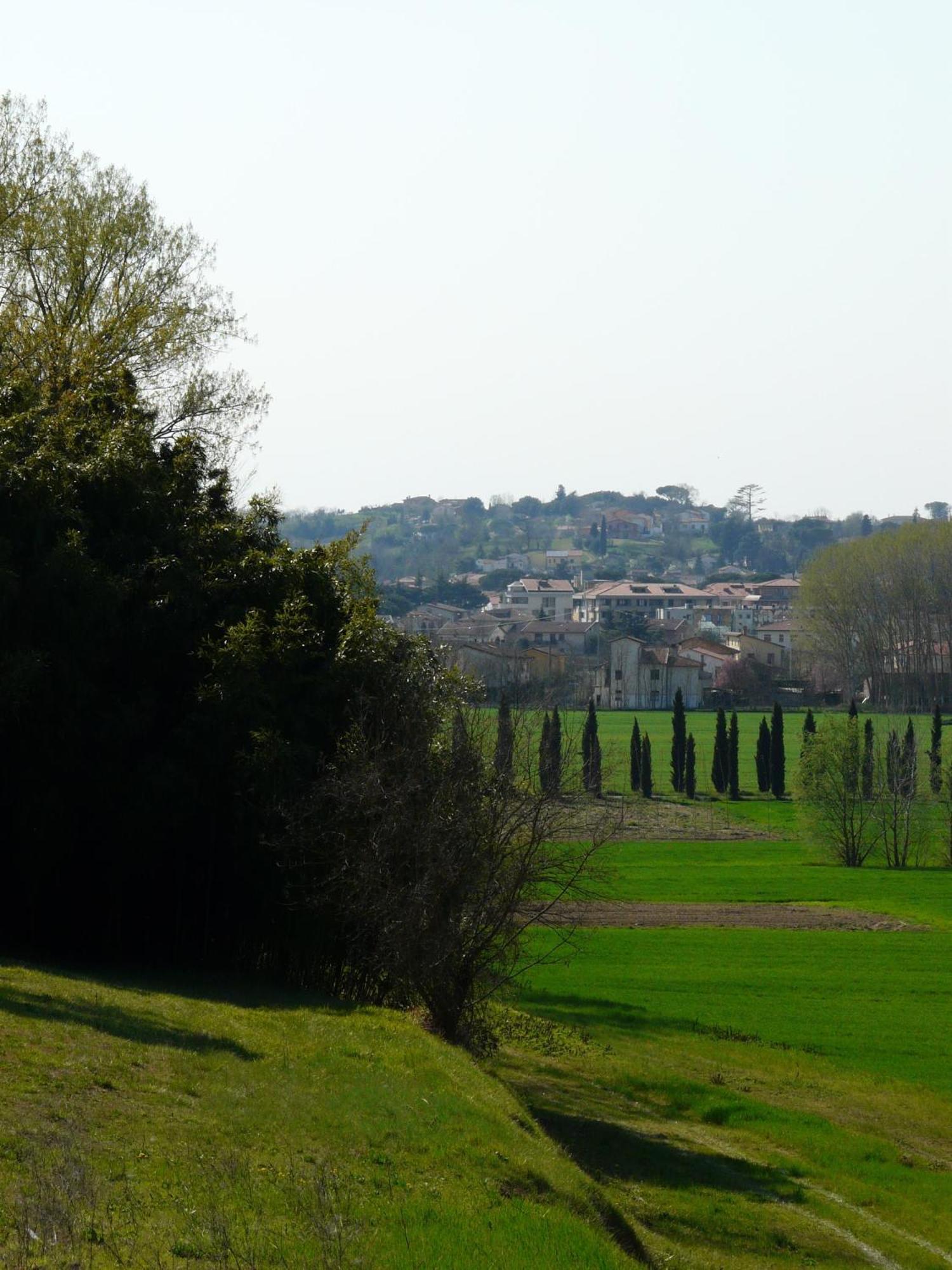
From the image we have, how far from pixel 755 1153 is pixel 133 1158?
12.8 meters

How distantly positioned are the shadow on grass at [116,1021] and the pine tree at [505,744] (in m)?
7.05

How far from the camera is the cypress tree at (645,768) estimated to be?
101 m

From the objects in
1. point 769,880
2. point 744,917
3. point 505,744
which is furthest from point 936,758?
point 505,744

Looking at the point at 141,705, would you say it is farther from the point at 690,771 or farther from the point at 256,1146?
the point at 690,771

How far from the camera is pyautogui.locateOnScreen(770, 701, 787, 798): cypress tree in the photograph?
348ft

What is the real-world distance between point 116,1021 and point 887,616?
149499 millimetres

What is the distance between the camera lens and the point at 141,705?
22812 millimetres

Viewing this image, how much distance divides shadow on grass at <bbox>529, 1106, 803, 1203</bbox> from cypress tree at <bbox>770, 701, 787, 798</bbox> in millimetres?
86858

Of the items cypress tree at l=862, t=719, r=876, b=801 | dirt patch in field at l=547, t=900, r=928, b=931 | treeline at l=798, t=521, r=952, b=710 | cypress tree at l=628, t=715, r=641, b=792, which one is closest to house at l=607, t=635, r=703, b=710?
treeline at l=798, t=521, r=952, b=710

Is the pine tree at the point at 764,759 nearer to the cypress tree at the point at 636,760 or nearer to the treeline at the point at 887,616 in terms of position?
the cypress tree at the point at 636,760

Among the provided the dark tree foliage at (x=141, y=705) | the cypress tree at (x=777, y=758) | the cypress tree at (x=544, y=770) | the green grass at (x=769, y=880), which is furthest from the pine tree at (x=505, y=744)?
the cypress tree at (x=777, y=758)

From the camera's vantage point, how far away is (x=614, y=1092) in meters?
24.6

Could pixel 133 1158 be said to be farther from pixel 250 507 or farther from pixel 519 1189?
pixel 250 507

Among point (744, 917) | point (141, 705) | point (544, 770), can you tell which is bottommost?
→ point (744, 917)
